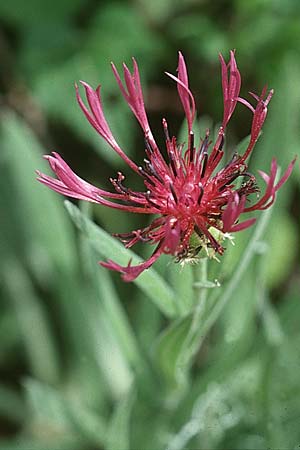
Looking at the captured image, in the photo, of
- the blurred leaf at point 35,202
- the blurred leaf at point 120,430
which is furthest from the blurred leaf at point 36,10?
the blurred leaf at point 120,430

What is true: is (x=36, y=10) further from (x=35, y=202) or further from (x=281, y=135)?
(x=281, y=135)

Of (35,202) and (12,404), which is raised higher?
(35,202)

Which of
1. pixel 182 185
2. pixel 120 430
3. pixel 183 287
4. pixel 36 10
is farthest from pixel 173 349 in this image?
pixel 36 10

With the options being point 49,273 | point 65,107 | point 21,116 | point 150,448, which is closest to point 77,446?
point 150,448

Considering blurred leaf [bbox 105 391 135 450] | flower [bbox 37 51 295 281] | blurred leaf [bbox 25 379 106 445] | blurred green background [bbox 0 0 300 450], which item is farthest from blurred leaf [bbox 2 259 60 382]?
flower [bbox 37 51 295 281]

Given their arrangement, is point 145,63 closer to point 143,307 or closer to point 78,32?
point 78,32
